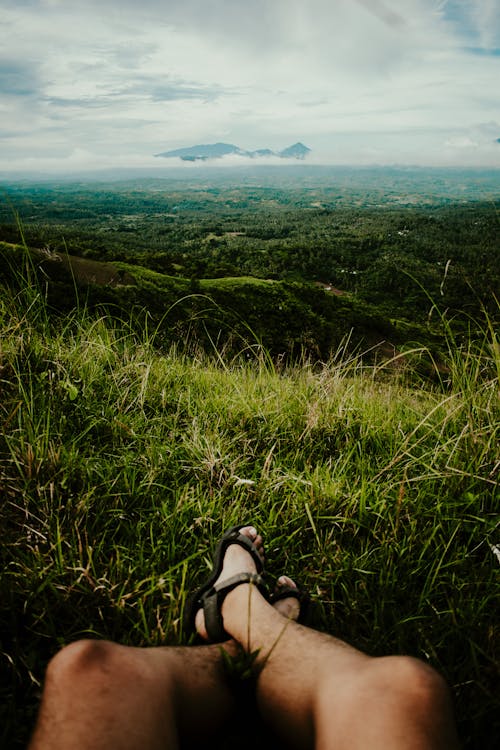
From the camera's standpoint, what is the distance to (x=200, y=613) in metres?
1.51

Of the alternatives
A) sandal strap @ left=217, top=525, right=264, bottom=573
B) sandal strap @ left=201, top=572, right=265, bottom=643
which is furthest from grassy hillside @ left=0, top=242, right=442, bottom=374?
sandal strap @ left=201, top=572, right=265, bottom=643

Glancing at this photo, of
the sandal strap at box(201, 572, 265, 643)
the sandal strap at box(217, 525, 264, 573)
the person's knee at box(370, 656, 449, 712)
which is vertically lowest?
the sandal strap at box(201, 572, 265, 643)

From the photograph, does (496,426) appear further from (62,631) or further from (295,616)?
(62,631)

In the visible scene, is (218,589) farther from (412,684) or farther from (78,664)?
(412,684)

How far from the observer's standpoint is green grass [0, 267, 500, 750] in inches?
55.7

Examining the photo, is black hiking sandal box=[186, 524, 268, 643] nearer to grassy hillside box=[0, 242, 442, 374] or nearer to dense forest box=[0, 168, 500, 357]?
dense forest box=[0, 168, 500, 357]

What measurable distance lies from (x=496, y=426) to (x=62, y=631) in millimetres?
2338

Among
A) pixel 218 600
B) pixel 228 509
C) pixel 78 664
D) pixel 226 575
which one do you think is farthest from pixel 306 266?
pixel 78 664

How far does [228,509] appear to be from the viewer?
6.21 ft

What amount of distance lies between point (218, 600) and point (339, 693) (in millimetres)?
534

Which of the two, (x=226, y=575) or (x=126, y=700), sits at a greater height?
(x=126, y=700)

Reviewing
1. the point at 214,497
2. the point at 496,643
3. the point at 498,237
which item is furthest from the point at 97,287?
the point at 498,237

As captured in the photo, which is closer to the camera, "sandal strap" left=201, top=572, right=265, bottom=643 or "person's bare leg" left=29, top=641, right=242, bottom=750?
"person's bare leg" left=29, top=641, right=242, bottom=750

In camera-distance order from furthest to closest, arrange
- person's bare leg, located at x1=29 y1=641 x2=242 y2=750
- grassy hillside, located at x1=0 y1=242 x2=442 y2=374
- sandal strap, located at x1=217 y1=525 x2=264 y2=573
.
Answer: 1. grassy hillside, located at x1=0 y1=242 x2=442 y2=374
2. sandal strap, located at x1=217 y1=525 x2=264 y2=573
3. person's bare leg, located at x1=29 y1=641 x2=242 y2=750
